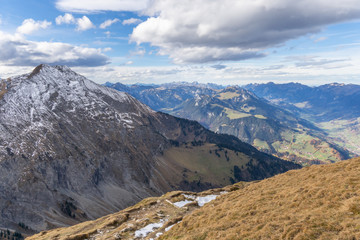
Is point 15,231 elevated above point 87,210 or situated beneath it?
elevated above

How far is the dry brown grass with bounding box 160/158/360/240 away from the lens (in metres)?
20.9

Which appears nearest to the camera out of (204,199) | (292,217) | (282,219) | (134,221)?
(292,217)

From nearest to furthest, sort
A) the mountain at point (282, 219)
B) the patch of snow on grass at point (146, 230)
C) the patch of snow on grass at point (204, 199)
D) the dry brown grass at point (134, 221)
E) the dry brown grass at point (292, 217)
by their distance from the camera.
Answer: the dry brown grass at point (292, 217), the mountain at point (282, 219), the patch of snow on grass at point (146, 230), the dry brown grass at point (134, 221), the patch of snow on grass at point (204, 199)

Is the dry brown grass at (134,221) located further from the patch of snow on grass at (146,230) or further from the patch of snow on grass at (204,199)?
the patch of snow on grass at (204,199)

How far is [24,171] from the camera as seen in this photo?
192000 mm

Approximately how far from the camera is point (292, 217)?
24.8 m

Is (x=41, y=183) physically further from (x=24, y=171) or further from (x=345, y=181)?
(x=345, y=181)

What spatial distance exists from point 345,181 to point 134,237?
3321cm

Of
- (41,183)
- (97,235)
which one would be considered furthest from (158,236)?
(41,183)

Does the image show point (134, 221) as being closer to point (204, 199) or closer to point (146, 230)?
point (146, 230)

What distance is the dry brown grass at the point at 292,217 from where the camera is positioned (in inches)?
823

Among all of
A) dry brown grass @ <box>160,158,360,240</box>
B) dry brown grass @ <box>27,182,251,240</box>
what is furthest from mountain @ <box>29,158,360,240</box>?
dry brown grass @ <box>27,182,251,240</box>

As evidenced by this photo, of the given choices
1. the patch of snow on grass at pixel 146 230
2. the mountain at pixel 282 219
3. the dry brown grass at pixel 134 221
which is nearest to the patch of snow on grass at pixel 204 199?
the dry brown grass at pixel 134 221

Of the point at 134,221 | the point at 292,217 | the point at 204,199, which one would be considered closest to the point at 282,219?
the point at 292,217
